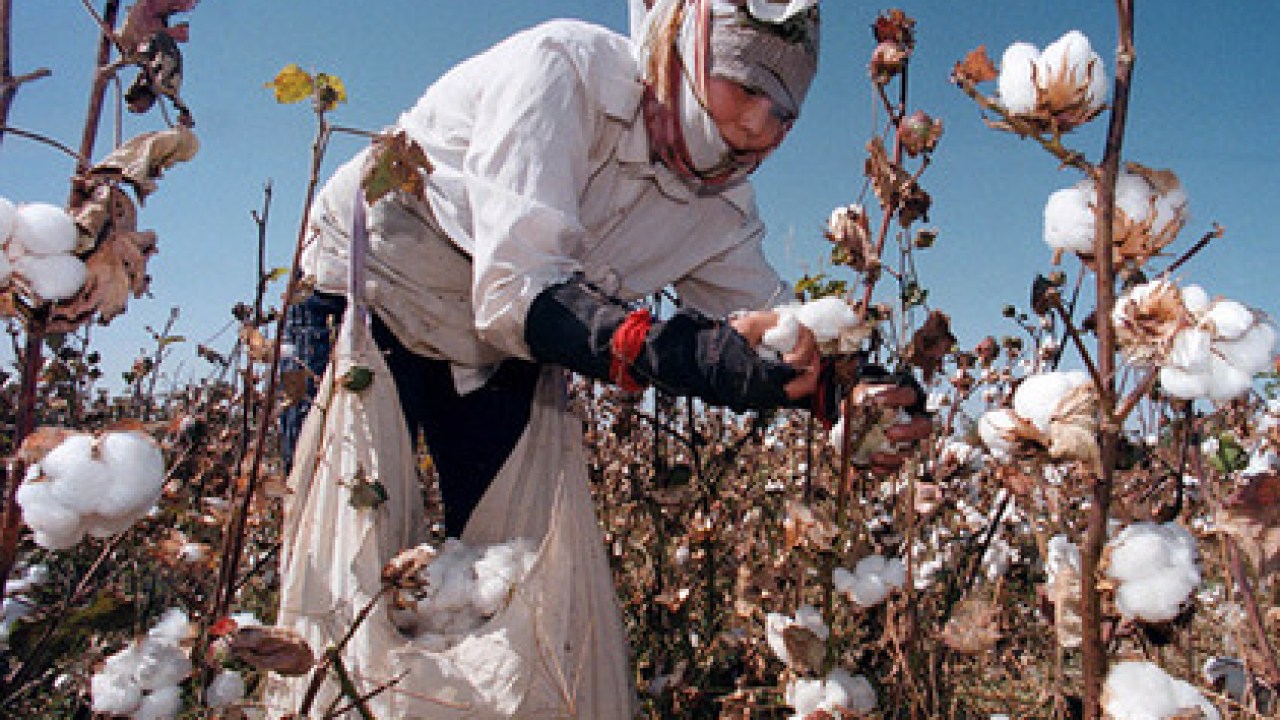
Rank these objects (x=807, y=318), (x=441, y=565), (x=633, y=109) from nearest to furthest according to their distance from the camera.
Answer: (x=807, y=318)
(x=441, y=565)
(x=633, y=109)

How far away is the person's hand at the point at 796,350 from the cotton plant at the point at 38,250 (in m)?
0.72

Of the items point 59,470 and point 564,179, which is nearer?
point 59,470

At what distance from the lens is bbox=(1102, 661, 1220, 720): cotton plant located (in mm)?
675

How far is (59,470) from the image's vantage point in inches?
24.8

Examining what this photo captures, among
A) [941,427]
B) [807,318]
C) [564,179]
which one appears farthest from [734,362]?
[941,427]

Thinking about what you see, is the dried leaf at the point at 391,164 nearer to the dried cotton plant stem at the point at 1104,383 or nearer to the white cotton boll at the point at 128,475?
the white cotton boll at the point at 128,475

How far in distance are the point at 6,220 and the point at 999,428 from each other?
72cm

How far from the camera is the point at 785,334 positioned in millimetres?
1097

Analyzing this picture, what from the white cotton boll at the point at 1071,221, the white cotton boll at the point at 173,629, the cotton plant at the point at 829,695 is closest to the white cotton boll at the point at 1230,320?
the white cotton boll at the point at 1071,221

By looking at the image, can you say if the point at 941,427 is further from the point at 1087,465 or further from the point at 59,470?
the point at 59,470

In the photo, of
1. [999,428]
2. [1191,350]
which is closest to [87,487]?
[999,428]

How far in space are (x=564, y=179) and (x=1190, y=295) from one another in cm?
100

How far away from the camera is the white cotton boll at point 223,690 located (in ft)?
3.39

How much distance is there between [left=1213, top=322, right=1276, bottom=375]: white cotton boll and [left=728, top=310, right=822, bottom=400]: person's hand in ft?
1.49
